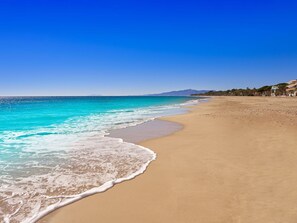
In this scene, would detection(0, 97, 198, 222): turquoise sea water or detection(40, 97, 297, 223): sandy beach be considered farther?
detection(0, 97, 198, 222): turquoise sea water

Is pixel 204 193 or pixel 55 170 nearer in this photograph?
pixel 204 193

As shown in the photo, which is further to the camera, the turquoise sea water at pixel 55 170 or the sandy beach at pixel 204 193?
the turquoise sea water at pixel 55 170

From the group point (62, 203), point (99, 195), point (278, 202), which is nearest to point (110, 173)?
point (99, 195)

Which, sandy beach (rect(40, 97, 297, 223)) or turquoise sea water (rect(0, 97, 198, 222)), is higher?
sandy beach (rect(40, 97, 297, 223))

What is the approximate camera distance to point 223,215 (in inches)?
176

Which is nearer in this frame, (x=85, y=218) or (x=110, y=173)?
(x=85, y=218)

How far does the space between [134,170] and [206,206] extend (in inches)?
125

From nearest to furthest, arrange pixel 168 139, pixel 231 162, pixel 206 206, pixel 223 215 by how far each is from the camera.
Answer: pixel 223 215, pixel 206 206, pixel 231 162, pixel 168 139

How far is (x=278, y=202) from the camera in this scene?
4.89 m

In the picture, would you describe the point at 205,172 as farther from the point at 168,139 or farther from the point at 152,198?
the point at 168,139

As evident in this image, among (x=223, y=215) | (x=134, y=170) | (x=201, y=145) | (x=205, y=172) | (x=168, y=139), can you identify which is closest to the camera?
(x=223, y=215)

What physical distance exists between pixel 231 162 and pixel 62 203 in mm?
5693

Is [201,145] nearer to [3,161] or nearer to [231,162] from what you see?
[231,162]

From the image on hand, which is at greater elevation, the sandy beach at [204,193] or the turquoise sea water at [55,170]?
the sandy beach at [204,193]
